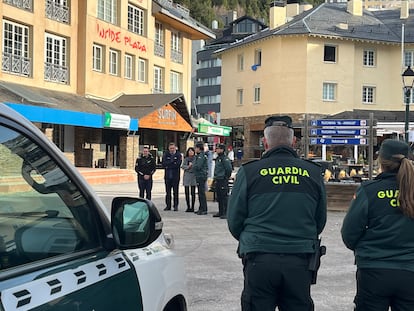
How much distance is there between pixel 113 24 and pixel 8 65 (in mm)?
7731

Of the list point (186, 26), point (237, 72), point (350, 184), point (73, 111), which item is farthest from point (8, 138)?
point (237, 72)

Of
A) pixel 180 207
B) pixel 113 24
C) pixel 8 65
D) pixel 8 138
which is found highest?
pixel 113 24

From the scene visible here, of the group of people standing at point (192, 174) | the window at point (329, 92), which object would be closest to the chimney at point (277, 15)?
the window at point (329, 92)

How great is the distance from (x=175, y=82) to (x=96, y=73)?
9534 millimetres

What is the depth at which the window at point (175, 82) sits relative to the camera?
36.4 metres

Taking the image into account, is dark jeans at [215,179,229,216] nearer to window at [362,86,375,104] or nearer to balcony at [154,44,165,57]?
balcony at [154,44,165,57]

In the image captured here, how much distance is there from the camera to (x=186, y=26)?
35625 mm

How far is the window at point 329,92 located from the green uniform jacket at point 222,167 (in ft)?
102

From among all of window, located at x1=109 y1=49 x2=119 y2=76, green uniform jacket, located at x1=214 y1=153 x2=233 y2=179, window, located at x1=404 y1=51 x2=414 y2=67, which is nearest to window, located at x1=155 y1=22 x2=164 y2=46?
window, located at x1=109 y1=49 x2=119 y2=76

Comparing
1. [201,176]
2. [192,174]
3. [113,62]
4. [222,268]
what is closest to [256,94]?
[113,62]

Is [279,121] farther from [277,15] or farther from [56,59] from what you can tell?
[277,15]

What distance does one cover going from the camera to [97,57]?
28.6 metres

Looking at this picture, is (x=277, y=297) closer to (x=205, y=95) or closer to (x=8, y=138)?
(x=8, y=138)

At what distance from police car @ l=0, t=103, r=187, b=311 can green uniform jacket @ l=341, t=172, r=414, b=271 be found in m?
1.49
